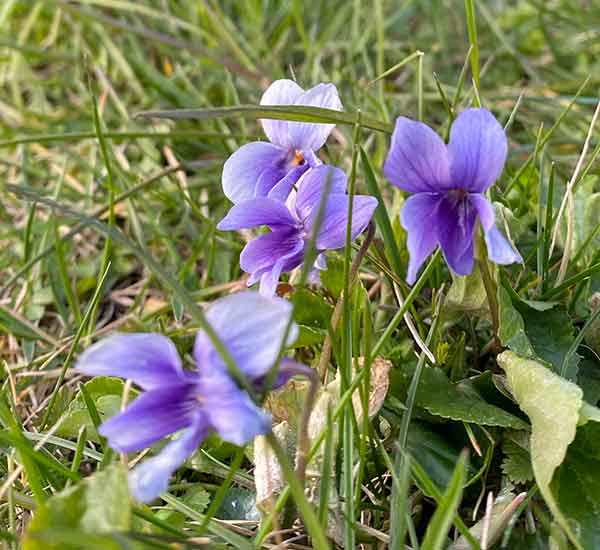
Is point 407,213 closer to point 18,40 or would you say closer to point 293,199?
point 293,199

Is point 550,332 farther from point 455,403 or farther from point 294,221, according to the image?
point 294,221

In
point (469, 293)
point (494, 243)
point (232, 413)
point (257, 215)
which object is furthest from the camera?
point (469, 293)

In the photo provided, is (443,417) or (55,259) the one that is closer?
(443,417)

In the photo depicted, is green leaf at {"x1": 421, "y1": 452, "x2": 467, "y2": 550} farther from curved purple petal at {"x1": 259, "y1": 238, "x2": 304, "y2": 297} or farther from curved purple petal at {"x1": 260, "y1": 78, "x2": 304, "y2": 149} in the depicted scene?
curved purple petal at {"x1": 260, "y1": 78, "x2": 304, "y2": 149}

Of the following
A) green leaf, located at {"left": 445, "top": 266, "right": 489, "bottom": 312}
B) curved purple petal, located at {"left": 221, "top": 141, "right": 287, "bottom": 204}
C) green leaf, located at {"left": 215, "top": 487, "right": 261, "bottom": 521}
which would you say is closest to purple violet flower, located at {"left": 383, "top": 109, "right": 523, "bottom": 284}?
green leaf, located at {"left": 445, "top": 266, "right": 489, "bottom": 312}

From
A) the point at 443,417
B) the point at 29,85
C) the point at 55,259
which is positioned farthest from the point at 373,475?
the point at 29,85

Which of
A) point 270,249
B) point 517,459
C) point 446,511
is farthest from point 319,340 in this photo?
point 446,511
